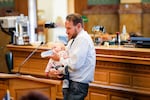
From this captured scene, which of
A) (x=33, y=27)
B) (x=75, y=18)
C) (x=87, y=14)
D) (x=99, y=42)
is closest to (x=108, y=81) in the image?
(x=99, y=42)

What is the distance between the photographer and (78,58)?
3090 mm

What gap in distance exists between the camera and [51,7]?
9.30 meters

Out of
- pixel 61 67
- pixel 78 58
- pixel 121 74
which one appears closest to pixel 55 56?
pixel 61 67

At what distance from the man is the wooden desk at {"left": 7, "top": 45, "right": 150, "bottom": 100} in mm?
721

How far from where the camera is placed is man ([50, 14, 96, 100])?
3107mm

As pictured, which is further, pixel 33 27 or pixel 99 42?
pixel 33 27

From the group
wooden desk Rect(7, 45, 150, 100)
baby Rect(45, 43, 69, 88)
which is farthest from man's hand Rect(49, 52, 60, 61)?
wooden desk Rect(7, 45, 150, 100)

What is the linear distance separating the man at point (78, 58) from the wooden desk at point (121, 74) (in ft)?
2.37

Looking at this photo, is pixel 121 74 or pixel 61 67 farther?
pixel 121 74

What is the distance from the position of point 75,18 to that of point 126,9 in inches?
181

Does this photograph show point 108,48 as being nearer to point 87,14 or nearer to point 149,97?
point 149,97

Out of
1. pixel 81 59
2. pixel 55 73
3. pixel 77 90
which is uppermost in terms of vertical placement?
pixel 81 59

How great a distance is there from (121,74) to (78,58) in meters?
0.98

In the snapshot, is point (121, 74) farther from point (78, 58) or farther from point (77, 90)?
point (78, 58)
